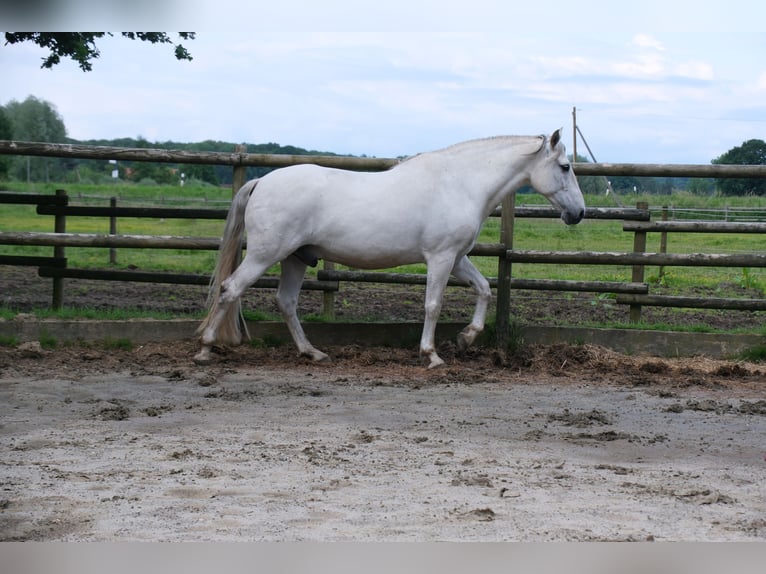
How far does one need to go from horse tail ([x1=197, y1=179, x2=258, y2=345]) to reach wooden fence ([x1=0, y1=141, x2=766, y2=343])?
48 cm

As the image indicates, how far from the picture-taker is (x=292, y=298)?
23.1ft

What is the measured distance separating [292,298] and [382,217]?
3.35 feet

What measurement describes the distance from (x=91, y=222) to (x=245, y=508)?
24348 mm

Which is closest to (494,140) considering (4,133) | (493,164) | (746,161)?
(493,164)

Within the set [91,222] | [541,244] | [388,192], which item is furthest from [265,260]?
[91,222]

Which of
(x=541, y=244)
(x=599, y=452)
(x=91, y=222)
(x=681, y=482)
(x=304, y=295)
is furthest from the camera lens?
(x=91, y=222)

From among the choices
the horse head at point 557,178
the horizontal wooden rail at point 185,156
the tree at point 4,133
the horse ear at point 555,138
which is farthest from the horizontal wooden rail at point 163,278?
the tree at point 4,133

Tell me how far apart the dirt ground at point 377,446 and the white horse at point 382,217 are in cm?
48

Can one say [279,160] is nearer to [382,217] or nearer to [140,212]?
[382,217]

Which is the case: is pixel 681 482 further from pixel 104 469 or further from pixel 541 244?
pixel 541 244

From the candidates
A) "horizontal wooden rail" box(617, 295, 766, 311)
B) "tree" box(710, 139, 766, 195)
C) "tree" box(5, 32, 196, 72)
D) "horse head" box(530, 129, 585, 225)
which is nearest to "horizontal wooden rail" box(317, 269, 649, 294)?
"horizontal wooden rail" box(617, 295, 766, 311)

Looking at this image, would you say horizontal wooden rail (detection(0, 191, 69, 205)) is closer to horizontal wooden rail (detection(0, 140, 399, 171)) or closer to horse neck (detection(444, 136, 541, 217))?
horizontal wooden rail (detection(0, 140, 399, 171))

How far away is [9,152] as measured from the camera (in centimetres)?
734

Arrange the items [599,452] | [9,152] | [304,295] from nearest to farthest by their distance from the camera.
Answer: [599,452]
[9,152]
[304,295]
